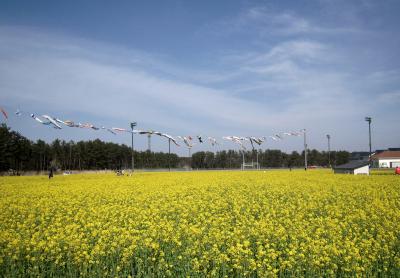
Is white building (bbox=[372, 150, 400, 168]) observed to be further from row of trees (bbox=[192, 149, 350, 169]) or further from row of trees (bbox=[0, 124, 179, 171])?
row of trees (bbox=[0, 124, 179, 171])

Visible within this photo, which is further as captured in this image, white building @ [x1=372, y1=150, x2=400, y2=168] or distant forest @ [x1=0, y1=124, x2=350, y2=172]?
white building @ [x1=372, y1=150, x2=400, y2=168]

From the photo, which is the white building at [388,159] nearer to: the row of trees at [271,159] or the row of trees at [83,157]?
the row of trees at [271,159]

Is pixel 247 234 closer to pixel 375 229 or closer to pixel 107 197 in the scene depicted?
pixel 375 229

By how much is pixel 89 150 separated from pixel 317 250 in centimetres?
10846

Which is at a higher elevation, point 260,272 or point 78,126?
point 78,126

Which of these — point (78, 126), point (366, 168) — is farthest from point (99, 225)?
point (366, 168)

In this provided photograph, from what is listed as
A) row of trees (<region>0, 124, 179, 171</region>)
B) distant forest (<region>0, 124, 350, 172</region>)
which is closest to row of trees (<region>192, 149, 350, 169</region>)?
distant forest (<region>0, 124, 350, 172</region>)

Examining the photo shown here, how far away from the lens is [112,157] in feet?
378

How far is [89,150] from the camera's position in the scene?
4360 inches

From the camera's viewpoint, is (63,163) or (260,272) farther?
(63,163)

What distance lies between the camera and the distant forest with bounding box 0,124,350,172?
106438 mm

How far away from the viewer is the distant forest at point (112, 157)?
349 ft

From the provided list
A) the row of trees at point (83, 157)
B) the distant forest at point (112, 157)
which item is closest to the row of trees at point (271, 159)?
the distant forest at point (112, 157)

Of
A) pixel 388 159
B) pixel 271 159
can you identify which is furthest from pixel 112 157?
pixel 388 159
